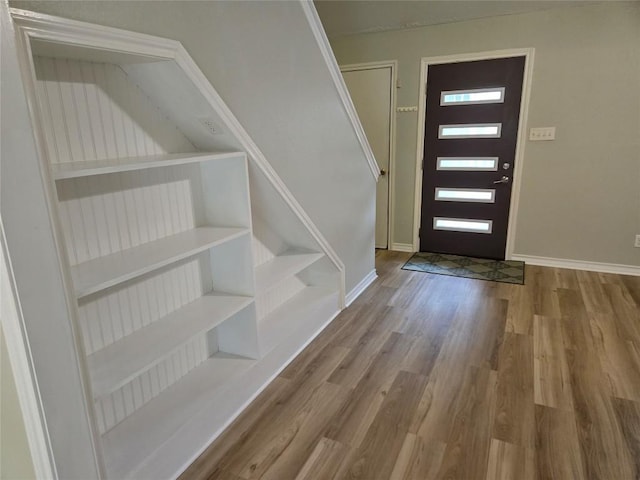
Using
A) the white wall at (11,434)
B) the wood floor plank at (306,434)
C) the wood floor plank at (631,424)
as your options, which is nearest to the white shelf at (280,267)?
the wood floor plank at (306,434)

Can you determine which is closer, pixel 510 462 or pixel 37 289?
pixel 37 289

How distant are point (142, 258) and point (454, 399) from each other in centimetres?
166

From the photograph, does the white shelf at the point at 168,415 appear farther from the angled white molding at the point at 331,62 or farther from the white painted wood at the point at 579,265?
the white painted wood at the point at 579,265

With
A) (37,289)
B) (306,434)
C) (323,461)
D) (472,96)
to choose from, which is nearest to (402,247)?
(472,96)

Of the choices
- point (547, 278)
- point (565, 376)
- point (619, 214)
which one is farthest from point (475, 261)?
point (565, 376)

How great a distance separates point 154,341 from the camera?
1.60 m

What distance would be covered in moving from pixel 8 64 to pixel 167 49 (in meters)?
0.53

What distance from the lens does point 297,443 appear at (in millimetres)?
1801

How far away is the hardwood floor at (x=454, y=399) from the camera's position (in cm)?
167

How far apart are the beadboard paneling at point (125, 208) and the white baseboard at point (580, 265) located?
3487 millimetres

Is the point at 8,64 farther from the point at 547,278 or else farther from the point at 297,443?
the point at 547,278

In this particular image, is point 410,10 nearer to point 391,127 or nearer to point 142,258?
point 391,127

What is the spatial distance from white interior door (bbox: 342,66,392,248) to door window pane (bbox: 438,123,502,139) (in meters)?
0.59

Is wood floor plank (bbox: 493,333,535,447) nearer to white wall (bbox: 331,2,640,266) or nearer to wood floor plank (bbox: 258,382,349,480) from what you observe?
wood floor plank (bbox: 258,382,349,480)
